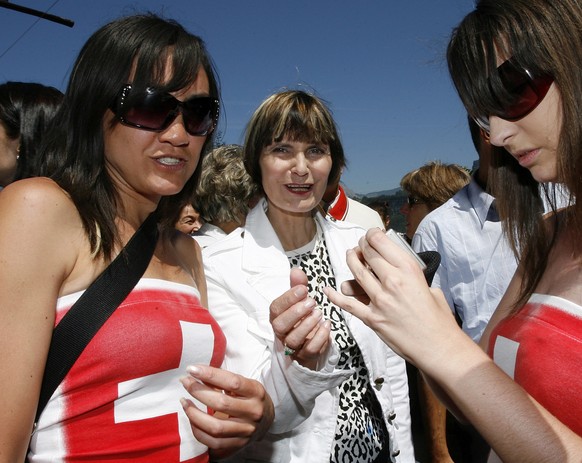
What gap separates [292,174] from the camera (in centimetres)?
281

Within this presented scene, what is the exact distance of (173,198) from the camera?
84.3 inches

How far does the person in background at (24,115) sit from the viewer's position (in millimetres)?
2398

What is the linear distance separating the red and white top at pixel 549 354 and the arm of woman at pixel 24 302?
1305 millimetres

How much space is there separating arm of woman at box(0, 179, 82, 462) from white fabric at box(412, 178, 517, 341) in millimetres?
2498

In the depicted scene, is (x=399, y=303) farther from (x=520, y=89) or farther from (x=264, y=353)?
(x=264, y=353)

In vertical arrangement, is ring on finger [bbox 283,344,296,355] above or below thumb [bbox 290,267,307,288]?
below

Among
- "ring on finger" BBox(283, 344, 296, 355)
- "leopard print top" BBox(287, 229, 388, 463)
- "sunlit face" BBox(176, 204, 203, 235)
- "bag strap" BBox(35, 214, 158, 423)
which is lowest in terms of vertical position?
"leopard print top" BBox(287, 229, 388, 463)

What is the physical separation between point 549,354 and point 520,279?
1.45 ft

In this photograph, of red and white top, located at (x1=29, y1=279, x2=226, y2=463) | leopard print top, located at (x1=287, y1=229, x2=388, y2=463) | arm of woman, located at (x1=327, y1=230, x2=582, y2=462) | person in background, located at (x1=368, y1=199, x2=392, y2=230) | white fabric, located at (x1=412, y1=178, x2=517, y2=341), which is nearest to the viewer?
arm of woman, located at (x1=327, y1=230, x2=582, y2=462)

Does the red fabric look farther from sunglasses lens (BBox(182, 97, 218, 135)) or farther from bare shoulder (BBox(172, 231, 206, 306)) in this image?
sunglasses lens (BBox(182, 97, 218, 135))

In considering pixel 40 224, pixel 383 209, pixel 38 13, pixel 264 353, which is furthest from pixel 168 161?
pixel 38 13

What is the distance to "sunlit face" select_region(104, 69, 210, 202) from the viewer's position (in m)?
1.68

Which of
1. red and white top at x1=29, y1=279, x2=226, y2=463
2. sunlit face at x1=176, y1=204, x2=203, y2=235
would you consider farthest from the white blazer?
sunlit face at x1=176, y1=204, x2=203, y2=235

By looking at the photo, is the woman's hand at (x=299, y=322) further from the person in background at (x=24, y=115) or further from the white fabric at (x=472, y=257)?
the white fabric at (x=472, y=257)
